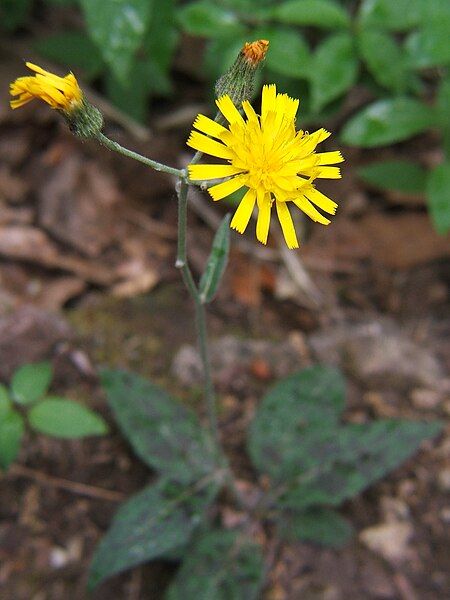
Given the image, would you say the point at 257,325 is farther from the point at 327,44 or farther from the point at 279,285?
the point at 327,44

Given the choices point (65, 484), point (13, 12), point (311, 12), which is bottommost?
point (65, 484)

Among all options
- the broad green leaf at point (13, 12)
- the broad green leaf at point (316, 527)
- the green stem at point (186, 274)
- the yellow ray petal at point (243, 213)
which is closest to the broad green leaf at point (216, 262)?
the green stem at point (186, 274)

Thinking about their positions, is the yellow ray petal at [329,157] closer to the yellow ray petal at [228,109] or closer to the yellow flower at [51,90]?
the yellow ray petal at [228,109]

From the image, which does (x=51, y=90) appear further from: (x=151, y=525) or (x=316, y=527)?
(x=316, y=527)

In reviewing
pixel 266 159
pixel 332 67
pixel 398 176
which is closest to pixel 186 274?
→ pixel 266 159

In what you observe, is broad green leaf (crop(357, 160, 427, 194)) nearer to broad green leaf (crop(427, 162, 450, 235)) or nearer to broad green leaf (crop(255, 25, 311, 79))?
broad green leaf (crop(427, 162, 450, 235))

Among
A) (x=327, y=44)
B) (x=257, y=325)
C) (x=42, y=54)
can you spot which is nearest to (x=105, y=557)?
A: (x=257, y=325)
